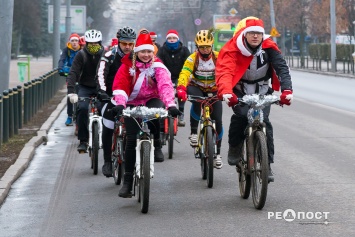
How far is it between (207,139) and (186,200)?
1.22 metres

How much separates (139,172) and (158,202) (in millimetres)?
726

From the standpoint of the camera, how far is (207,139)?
11.3m

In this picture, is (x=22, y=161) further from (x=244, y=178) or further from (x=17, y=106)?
(x=17, y=106)

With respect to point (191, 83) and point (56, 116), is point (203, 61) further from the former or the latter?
point (56, 116)

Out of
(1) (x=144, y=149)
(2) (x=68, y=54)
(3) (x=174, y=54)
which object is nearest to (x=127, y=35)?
(1) (x=144, y=149)

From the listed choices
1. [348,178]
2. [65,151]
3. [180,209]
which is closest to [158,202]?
[180,209]

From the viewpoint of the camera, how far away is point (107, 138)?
11.8 meters

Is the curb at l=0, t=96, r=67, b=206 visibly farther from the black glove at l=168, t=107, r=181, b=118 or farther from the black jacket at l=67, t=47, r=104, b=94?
the black glove at l=168, t=107, r=181, b=118

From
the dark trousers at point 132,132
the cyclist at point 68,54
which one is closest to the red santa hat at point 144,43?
the dark trousers at point 132,132

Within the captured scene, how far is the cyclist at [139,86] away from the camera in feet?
32.2

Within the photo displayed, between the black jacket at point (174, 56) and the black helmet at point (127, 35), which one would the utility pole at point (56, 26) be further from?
the black helmet at point (127, 35)

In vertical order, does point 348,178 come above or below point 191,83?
below

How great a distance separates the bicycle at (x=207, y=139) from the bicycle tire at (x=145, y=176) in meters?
1.71

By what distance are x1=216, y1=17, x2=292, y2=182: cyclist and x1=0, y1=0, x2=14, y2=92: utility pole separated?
781 cm
